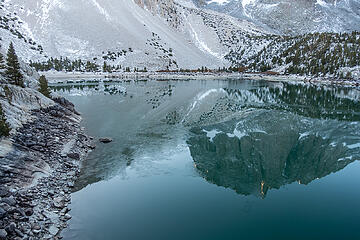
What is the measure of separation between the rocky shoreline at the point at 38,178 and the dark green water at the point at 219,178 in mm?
970

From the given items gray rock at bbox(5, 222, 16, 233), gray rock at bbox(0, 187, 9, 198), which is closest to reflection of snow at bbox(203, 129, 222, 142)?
gray rock at bbox(0, 187, 9, 198)

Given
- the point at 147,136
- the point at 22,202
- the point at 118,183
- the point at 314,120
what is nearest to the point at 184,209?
the point at 118,183

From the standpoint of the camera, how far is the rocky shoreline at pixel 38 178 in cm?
1270

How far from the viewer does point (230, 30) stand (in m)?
194

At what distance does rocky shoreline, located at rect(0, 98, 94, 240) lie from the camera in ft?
41.7

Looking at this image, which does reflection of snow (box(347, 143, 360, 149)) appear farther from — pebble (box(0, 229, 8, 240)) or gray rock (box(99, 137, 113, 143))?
pebble (box(0, 229, 8, 240))

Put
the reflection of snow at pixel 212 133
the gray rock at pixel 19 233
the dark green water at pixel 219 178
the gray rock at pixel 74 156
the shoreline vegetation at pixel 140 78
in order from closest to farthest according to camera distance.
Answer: the gray rock at pixel 19 233
the dark green water at pixel 219 178
the gray rock at pixel 74 156
the reflection of snow at pixel 212 133
the shoreline vegetation at pixel 140 78

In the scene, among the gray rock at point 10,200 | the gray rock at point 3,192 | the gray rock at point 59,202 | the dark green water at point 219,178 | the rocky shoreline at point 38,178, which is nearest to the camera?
the rocky shoreline at point 38,178

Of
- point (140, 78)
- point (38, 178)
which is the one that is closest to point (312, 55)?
point (140, 78)

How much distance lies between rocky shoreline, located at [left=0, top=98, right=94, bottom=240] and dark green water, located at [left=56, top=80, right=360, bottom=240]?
97 cm

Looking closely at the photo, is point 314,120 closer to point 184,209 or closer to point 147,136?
point 147,136

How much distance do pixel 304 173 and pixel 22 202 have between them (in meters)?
20.2

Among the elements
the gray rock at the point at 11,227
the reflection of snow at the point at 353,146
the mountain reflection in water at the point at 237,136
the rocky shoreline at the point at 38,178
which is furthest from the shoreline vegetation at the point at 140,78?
the gray rock at the point at 11,227

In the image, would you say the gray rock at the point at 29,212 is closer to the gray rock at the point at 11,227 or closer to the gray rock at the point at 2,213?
the gray rock at the point at 2,213
